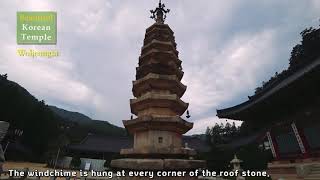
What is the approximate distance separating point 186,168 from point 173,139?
1.13 meters

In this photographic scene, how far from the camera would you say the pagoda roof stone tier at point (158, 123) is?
331 inches

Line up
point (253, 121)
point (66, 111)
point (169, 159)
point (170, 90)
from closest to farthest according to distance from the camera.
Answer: point (169, 159), point (170, 90), point (253, 121), point (66, 111)

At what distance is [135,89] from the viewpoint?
34.0ft

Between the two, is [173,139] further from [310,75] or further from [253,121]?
[253,121]

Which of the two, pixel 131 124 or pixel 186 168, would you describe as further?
pixel 131 124

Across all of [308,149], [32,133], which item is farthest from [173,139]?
[32,133]

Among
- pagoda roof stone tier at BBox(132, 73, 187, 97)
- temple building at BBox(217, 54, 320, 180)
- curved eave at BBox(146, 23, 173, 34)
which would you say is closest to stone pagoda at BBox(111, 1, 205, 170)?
pagoda roof stone tier at BBox(132, 73, 187, 97)

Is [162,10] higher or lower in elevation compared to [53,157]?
higher

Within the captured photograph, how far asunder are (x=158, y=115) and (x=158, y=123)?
37cm

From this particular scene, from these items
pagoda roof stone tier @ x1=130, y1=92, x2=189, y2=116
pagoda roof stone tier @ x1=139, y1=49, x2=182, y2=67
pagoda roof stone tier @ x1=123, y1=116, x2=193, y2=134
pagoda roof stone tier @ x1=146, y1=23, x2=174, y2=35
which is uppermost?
pagoda roof stone tier @ x1=146, y1=23, x2=174, y2=35

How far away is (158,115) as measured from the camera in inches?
346

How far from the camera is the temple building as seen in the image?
9.17 m

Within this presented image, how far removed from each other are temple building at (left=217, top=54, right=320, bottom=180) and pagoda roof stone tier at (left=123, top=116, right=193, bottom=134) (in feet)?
14.0

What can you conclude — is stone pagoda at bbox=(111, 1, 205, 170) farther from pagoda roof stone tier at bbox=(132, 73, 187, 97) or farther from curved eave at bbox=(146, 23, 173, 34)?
curved eave at bbox=(146, 23, 173, 34)
